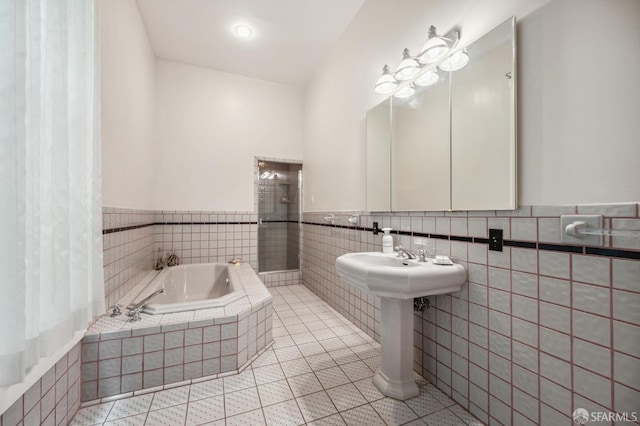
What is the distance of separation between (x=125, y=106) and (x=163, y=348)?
1832 millimetres

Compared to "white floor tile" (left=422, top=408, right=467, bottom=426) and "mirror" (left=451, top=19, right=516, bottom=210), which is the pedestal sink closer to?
"white floor tile" (left=422, top=408, right=467, bottom=426)

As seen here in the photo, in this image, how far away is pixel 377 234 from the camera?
206 centimetres

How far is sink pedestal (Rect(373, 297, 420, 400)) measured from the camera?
1.44 metres

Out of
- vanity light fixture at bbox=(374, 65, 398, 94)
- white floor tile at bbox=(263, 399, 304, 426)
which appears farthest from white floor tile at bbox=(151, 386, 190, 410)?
vanity light fixture at bbox=(374, 65, 398, 94)

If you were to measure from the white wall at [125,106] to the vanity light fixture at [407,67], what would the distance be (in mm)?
1891

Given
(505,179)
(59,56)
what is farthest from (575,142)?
(59,56)

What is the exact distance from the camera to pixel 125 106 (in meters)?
2.04

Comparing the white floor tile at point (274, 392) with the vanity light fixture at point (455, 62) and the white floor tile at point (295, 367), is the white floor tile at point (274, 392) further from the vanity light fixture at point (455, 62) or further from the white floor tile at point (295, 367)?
the vanity light fixture at point (455, 62)

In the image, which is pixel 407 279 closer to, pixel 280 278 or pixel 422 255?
pixel 422 255

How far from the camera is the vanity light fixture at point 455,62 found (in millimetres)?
1372

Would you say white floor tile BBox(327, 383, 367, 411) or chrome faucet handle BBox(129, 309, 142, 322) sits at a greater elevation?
chrome faucet handle BBox(129, 309, 142, 322)

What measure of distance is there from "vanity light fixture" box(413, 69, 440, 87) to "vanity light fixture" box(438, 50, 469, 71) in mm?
48

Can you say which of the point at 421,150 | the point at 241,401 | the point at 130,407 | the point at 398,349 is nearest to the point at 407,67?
the point at 421,150

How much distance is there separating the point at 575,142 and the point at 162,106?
3.71 metres
